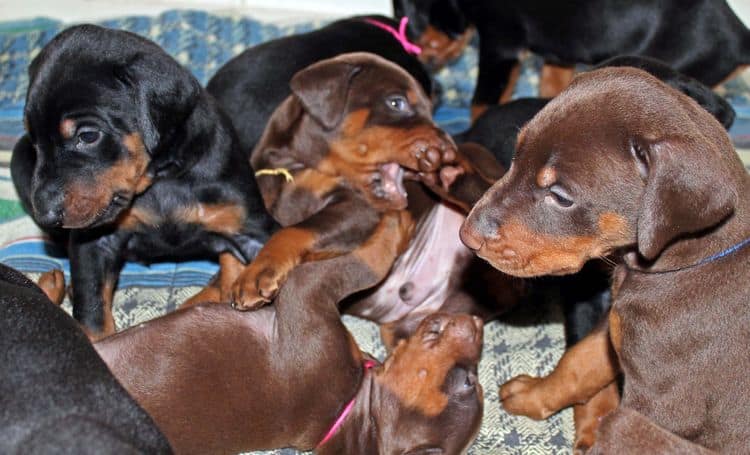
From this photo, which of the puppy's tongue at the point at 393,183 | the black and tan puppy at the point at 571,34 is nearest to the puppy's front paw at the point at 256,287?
the puppy's tongue at the point at 393,183

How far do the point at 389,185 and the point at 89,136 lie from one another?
1.26 metres

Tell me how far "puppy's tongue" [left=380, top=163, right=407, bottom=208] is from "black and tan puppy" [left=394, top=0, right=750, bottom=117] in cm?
143

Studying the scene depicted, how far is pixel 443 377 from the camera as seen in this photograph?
139 inches

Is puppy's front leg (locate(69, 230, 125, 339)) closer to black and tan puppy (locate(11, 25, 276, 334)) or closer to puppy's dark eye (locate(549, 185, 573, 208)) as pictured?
black and tan puppy (locate(11, 25, 276, 334))

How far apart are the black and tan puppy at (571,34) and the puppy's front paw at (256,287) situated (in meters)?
2.19

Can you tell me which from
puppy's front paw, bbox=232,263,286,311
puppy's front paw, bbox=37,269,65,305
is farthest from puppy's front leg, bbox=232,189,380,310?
puppy's front paw, bbox=37,269,65,305

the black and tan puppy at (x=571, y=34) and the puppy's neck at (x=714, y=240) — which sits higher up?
the puppy's neck at (x=714, y=240)

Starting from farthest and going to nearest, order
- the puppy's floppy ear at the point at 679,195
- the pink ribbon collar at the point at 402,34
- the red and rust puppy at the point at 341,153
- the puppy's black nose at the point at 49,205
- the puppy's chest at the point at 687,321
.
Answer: the pink ribbon collar at the point at 402,34 → the red and rust puppy at the point at 341,153 → the puppy's black nose at the point at 49,205 → the puppy's chest at the point at 687,321 → the puppy's floppy ear at the point at 679,195

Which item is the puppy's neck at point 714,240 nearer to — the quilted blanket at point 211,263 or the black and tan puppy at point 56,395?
the quilted blanket at point 211,263

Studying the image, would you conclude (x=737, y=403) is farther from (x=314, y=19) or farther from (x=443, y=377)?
(x=314, y=19)

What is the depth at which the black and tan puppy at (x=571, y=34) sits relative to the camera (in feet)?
17.1

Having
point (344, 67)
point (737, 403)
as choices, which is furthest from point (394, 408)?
point (344, 67)

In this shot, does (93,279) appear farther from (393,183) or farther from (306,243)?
(393,183)

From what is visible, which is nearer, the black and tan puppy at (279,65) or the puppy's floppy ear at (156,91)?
the puppy's floppy ear at (156,91)
